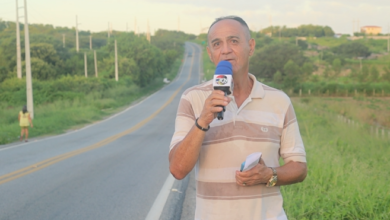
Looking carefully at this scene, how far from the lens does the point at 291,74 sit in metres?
61.8

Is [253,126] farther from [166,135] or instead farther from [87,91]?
[87,91]

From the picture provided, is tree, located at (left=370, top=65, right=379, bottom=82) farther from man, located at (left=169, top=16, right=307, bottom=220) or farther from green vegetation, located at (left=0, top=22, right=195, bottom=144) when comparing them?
man, located at (left=169, top=16, right=307, bottom=220)

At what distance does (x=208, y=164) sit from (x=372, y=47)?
13734 centimetres

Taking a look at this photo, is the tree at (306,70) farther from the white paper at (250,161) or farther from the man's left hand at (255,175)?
the white paper at (250,161)

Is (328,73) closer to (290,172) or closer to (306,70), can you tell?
(306,70)

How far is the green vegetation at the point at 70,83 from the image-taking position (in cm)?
2889

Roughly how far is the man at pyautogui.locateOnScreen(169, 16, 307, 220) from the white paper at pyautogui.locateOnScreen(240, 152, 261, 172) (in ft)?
0.15

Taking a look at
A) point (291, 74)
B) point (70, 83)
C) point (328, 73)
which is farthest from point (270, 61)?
point (70, 83)

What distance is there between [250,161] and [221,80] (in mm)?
421

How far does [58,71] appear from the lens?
61.7m

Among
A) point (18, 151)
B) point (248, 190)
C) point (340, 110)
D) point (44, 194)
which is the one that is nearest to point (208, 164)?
point (248, 190)

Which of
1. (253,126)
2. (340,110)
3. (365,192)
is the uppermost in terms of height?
(253,126)

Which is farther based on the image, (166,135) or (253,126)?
(166,135)

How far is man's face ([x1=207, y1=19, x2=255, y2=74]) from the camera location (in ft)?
8.57
